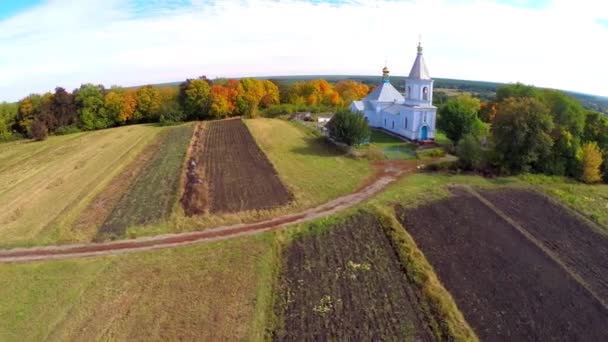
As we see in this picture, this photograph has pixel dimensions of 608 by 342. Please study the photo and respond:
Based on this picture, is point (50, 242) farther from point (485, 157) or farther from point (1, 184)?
point (485, 157)

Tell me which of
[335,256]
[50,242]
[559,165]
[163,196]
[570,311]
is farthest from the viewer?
[559,165]

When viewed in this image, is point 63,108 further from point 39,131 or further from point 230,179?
point 230,179

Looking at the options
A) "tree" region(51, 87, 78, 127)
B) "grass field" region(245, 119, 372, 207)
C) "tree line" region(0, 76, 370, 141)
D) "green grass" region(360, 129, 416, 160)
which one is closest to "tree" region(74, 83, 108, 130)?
"tree line" region(0, 76, 370, 141)

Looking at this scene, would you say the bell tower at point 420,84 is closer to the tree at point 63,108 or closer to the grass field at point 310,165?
the grass field at point 310,165

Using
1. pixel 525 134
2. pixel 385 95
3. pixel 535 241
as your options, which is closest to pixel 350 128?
Result: pixel 525 134

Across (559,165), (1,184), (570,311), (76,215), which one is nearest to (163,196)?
(76,215)

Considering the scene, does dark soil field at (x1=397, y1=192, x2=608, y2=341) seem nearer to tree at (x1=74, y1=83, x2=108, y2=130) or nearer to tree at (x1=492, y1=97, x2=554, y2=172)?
tree at (x1=492, y1=97, x2=554, y2=172)

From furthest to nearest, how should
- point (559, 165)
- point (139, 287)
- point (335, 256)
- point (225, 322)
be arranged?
1. point (559, 165)
2. point (335, 256)
3. point (139, 287)
4. point (225, 322)
